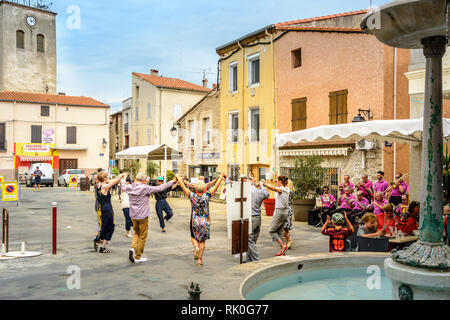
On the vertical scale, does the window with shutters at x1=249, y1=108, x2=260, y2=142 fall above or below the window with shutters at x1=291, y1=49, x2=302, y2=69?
below

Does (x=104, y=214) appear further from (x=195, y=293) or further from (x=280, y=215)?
(x=195, y=293)

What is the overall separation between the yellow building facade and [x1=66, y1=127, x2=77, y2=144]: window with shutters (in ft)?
77.3

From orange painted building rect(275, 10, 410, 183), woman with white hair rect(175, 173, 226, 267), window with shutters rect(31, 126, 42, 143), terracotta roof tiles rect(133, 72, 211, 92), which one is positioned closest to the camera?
woman with white hair rect(175, 173, 226, 267)

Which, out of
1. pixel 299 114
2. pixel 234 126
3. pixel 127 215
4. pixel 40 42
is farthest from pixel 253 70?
pixel 40 42

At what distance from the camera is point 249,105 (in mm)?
21578

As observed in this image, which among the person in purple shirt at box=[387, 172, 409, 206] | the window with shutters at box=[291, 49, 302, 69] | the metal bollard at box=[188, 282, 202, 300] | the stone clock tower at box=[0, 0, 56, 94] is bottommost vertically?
the metal bollard at box=[188, 282, 202, 300]

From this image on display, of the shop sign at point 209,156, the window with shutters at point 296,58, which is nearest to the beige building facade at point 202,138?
the shop sign at point 209,156

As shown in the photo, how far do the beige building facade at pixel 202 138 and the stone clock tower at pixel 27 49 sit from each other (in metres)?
23.8

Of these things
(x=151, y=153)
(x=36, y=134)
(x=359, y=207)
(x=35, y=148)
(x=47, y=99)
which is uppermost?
(x=47, y=99)

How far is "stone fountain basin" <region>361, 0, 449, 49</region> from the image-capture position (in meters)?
3.97

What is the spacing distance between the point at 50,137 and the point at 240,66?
84.4 ft

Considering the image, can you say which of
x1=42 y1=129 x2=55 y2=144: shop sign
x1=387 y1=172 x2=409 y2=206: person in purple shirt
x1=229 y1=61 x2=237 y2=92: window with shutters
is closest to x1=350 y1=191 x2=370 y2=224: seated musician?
x1=387 y1=172 x2=409 y2=206: person in purple shirt

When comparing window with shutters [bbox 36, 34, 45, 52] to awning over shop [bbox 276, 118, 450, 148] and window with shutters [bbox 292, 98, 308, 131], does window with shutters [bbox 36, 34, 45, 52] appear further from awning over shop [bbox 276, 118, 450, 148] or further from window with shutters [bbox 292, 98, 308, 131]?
awning over shop [bbox 276, 118, 450, 148]

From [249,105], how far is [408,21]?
57.2 ft
